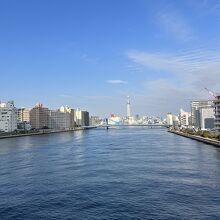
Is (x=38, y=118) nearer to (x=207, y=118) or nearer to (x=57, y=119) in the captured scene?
(x=57, y=119)

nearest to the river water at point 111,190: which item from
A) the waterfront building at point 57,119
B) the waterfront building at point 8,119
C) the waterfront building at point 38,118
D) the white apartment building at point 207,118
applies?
the waterfront building at point 8,119

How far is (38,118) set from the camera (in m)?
167

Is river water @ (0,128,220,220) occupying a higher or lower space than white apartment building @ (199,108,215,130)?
lower

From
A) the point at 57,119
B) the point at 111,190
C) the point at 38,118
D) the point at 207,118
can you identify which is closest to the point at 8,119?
the point at 38,118

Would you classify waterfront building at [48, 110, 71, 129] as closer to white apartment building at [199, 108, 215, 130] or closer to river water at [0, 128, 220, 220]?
white apartment building at [199, 108, 215, 130]

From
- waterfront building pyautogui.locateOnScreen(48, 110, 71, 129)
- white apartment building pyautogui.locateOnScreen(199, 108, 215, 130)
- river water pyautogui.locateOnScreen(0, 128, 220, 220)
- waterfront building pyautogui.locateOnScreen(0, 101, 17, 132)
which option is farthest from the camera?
waterfront building pyautogui.locateOnScreen(48, 110, 71, 129)

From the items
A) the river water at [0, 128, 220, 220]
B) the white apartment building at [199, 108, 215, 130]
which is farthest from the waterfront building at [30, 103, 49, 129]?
the river water at [0, 128, 220, 220]

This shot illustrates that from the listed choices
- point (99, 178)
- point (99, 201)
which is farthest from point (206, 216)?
point (99, 178)

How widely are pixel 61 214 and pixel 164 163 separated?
19809 millimetres

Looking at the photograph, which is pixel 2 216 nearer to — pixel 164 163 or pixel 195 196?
pixel 195 196

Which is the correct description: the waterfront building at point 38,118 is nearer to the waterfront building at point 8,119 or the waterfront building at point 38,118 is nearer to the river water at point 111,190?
the waterfront building at point 8,119

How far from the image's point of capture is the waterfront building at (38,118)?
16638 centimetres

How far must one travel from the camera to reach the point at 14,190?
2478 cm

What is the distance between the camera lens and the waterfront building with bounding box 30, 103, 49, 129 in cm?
16638
